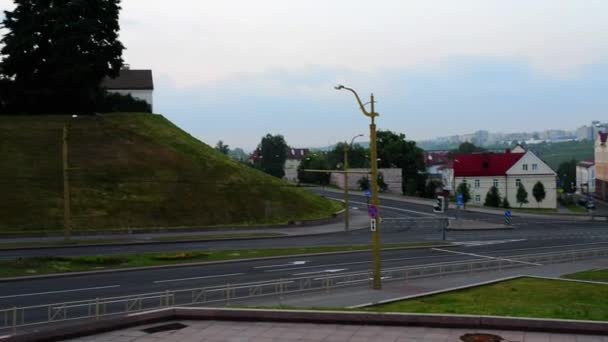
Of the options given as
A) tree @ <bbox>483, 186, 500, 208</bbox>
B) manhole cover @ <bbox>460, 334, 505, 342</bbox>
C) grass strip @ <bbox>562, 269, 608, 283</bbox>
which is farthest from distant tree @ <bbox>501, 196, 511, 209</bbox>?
manhole cover @ <bbox>460, 334, 505, 342</bbox>


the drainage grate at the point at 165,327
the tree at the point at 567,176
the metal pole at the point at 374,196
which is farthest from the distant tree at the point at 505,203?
the drainage grate at the point at 165,327

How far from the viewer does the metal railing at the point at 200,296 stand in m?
21.0

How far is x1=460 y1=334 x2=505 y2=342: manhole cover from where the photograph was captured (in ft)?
43.3

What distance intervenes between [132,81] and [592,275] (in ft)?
284

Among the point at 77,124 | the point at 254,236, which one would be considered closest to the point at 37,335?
the point at 254,236

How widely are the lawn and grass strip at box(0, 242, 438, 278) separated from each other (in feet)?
53.5

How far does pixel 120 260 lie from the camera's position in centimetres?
3528

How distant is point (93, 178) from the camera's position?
5978cm

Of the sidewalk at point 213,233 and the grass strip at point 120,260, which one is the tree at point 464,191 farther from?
the grass strip at point 120,260

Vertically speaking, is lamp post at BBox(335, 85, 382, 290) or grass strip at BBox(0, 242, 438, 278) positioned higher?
lamp post at BBox(335, 85, 382, 290)

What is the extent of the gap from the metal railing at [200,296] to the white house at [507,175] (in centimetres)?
6525

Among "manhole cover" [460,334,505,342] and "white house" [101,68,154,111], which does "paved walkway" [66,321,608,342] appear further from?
"white house" [101,68,154,111]

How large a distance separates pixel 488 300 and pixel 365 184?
81.8 m

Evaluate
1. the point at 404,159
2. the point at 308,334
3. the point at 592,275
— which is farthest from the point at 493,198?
the point at 308,334
